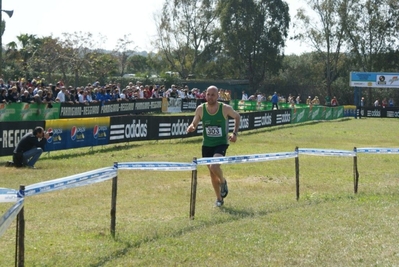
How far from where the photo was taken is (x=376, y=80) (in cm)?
6500

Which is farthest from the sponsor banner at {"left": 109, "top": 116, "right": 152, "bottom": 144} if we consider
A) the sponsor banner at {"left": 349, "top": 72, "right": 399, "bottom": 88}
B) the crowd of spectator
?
the sponsor banner at {"left": 349, "top": 72, "right": 399, "bottom": 88}

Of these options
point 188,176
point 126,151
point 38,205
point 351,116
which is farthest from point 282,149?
point 351,116

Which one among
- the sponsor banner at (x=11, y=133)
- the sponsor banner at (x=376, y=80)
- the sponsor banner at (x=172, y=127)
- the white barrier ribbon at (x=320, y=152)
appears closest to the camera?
the white barrier ribbon at (x=320, y=152)

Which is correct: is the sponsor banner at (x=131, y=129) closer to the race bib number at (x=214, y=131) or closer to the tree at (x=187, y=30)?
the race bib number at (x=214, y=131)

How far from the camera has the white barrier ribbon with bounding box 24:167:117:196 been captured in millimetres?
7434

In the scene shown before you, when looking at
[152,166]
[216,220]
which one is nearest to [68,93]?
[216,220]

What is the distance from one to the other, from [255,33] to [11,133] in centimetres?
6315

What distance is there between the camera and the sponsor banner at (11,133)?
19.3m

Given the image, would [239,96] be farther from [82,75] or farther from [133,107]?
[133,107]

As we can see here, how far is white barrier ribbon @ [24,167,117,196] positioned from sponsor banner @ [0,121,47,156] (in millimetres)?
10779

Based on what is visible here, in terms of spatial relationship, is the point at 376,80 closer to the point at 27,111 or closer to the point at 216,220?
the point at 27,111

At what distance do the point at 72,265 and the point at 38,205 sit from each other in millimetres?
4777

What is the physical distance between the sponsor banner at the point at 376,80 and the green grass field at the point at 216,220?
46202 mm

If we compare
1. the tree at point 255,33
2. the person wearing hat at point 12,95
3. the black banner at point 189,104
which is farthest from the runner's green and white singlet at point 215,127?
the tree at point 255,33
